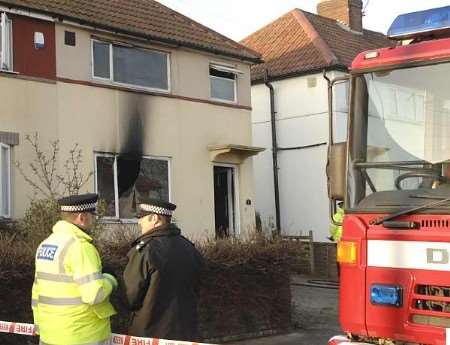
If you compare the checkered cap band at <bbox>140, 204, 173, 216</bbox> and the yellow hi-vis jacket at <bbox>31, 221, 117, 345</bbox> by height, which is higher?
the checkered cap band at <bbox>140, 204, 173, 216</bbox>

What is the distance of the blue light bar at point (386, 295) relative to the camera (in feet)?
15.1

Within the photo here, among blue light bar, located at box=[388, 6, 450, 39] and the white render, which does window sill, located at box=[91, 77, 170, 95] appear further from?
blue light bar, located at box=[388, 6, 450, 39]

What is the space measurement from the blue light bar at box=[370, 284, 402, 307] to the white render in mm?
13476

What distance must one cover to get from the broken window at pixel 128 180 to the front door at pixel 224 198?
6.20ft

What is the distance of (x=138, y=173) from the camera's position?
44.7ft

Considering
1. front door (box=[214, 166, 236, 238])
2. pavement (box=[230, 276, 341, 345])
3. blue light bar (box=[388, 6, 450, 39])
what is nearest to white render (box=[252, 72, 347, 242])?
front door (box=[214, 166, 236, 238])

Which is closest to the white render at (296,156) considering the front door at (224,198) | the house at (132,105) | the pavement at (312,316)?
the front door at (224,198)

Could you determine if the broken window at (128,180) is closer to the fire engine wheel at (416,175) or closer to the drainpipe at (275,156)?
the drainpipe at (275,156)

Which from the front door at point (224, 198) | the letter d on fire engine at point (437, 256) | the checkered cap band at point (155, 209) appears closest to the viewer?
the letter d on fire engine at point (437, 256)

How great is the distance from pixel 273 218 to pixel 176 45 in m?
6.81

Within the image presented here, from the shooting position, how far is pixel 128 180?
1353cm

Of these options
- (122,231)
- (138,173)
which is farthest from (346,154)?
(138,173)

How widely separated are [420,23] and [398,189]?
1398 millimetres

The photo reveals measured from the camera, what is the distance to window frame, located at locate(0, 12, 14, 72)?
11672mm
